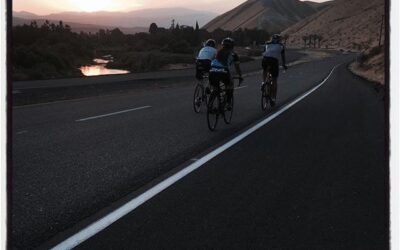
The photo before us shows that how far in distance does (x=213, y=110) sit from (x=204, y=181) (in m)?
4.18

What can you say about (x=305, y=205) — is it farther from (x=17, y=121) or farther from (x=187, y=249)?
(x=17, y=121)

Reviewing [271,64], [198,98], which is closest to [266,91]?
[271,64]

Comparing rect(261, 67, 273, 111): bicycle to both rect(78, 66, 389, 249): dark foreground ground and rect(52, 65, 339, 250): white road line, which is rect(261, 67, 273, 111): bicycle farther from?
rect(52, 65, 339, 250): white road line

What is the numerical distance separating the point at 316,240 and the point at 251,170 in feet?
8.38

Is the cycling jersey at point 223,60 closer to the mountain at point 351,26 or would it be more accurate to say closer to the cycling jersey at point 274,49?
the cycling jersey at point 274,49

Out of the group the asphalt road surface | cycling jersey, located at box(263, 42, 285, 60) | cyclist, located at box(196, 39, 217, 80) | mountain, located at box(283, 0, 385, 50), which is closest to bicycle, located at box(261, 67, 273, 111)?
cycling jersey, located at box(263, 42, 285, 60)

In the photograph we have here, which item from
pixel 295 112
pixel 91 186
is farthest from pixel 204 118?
pixel 91 186

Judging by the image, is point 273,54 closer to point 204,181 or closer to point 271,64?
point 271,64

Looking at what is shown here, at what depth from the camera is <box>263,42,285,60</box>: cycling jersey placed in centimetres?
1247

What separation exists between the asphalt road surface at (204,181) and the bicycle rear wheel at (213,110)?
0.26 metres

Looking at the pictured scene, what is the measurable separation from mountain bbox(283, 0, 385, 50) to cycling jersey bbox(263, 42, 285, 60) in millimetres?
109513

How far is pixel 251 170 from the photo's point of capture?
6.29 m

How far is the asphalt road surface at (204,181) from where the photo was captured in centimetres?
391

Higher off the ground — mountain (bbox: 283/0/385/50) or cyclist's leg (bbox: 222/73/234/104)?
mountain (bbox: 283/0/385/50)
